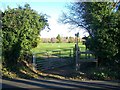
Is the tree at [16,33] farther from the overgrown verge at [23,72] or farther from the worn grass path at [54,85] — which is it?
the worn grass path at [54,85]

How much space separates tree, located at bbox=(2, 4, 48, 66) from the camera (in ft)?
47.1

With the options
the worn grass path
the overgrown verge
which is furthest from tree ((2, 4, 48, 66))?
the worn grass path

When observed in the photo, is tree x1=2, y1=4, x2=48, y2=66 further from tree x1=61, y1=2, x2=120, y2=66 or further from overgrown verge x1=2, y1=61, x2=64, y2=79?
tree x1=61, y1=2, x2=120, y2=66

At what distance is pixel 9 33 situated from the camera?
14.3 metres

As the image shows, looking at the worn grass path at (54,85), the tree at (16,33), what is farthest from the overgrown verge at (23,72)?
the worn grass path at (54,85)

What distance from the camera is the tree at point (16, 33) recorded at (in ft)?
47.1

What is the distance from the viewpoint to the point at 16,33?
14.6 m

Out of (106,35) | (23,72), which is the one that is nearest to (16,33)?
(23,72)

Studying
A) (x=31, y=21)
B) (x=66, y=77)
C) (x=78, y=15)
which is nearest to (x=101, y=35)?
(x=66, y=77)

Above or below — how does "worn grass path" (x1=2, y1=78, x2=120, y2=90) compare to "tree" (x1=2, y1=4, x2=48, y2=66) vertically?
below

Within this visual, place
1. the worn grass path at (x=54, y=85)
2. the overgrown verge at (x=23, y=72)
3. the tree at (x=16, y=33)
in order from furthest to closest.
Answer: the tree at (x=16, y=33)
the overgrown verge at (x=23, y=72)
the worn grass path at (x=54, y=85)

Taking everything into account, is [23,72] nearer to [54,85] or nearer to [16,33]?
[16,33]

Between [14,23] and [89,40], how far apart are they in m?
4.03

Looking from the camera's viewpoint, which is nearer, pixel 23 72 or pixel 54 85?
pixel 54 85
